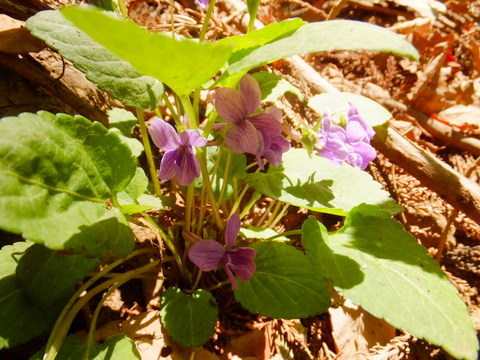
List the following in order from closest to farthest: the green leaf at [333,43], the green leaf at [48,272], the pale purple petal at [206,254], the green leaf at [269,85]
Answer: the green leaf at [333,43], the green leaf at [48,272], the pale purple petal at [206,254], the green leaf at [269,85]

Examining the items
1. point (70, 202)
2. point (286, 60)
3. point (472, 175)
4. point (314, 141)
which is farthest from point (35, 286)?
point (472, 175)

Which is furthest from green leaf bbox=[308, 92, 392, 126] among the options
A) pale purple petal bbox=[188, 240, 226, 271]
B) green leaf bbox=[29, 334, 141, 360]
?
green leaf bbox=[29, 334, 141, 360]

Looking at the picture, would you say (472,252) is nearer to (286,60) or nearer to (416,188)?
(416,188)

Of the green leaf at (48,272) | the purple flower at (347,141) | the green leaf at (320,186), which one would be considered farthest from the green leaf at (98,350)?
the purple flower at (347,141)

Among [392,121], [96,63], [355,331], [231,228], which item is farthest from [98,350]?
[392,121]

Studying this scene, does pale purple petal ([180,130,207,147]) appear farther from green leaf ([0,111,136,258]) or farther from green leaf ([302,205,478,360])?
green leaf ([302,205,478,360])

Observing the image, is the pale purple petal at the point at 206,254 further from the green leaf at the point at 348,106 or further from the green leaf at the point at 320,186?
the green leaf at the point at 348,106
